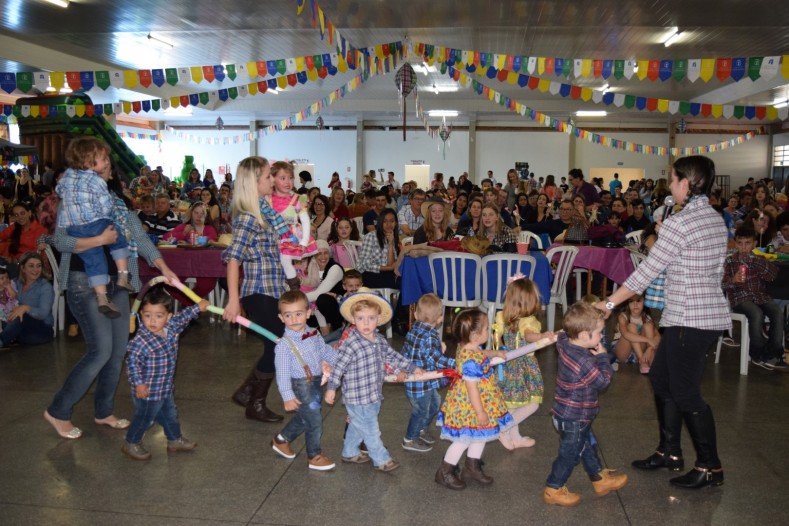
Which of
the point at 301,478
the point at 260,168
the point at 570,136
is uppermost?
the point at 570,136

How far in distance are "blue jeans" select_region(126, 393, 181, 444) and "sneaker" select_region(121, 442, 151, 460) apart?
25 mm

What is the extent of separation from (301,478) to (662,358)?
1932mm

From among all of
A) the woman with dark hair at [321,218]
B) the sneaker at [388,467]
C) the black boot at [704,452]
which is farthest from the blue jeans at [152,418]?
the woman with dark hair at [321,218]

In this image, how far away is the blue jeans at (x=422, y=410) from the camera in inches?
151

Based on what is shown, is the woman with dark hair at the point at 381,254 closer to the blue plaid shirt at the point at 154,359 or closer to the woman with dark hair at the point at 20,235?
the blue plaid shirt at the point at 154,359

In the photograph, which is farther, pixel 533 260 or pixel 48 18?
pixel 48 18

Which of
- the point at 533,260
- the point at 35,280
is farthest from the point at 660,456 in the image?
the point at 35,280

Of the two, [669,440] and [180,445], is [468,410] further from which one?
[180,445]

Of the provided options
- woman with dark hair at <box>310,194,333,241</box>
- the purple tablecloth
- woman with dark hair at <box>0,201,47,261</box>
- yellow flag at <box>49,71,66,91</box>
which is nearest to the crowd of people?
the purple tablecloth

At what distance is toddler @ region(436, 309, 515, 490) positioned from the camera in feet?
11.0

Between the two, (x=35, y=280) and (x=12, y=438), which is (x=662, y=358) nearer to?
(x=12, y=438)

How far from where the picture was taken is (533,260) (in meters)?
6.03

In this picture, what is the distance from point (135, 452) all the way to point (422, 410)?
1.56 meters

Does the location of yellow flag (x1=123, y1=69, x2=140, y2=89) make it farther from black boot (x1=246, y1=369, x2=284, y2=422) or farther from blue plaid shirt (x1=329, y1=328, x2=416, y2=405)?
blue plaid shirt (x1=329, y1=328, x2=416, y2=405)
